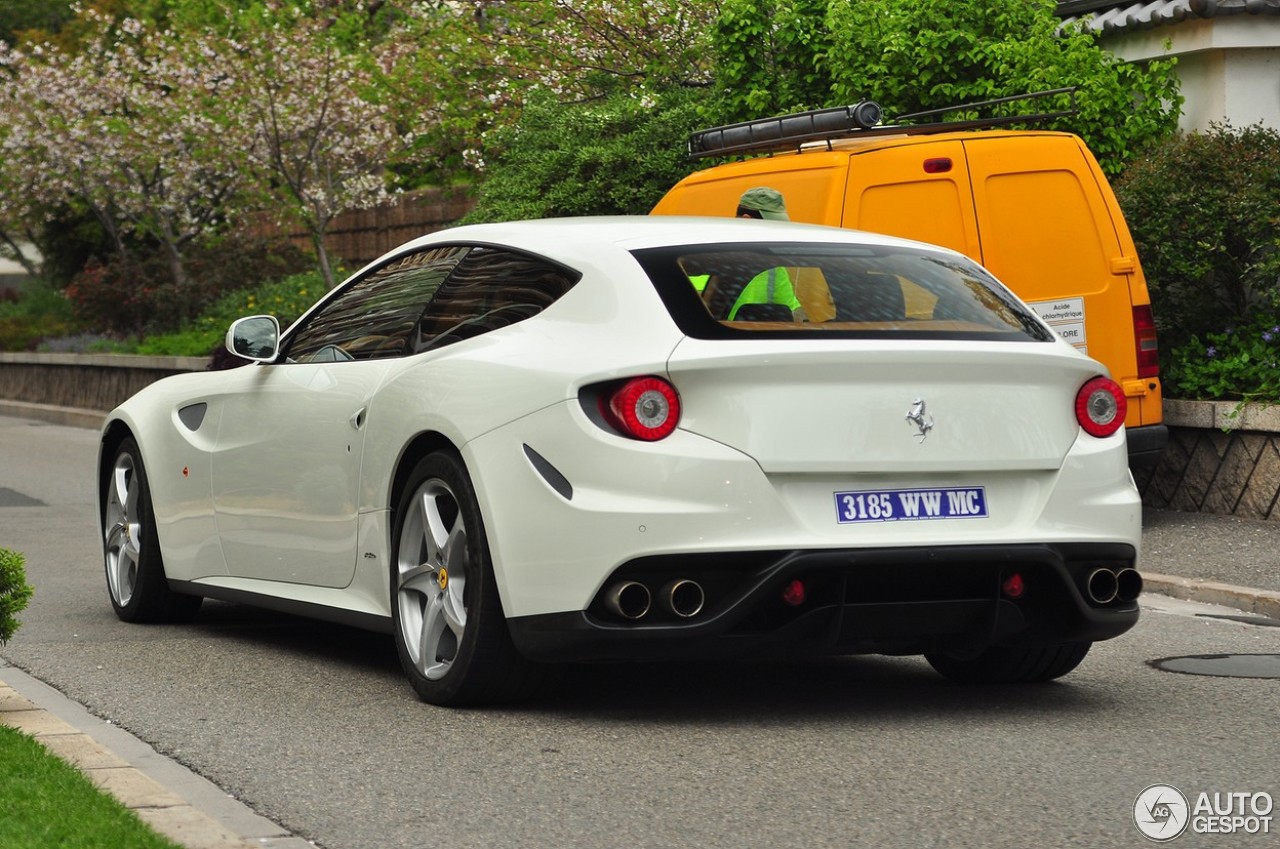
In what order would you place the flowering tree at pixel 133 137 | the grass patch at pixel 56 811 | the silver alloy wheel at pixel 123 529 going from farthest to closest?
the flowering tree at pixel 133 137 → the silver alloy wheel at pixel 123 529 → the grass patch at pixel 56 811

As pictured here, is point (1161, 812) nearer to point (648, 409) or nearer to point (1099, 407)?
point (1099, 407)

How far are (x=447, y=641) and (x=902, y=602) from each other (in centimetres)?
143

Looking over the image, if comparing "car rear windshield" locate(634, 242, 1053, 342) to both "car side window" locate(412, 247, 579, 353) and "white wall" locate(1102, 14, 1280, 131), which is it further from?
"white wall" locate(1102, 14, 1280, 131)

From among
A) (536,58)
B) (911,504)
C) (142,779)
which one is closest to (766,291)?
(911,504)

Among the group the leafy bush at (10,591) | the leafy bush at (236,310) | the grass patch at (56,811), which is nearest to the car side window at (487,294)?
the leafy bush at (10,591)

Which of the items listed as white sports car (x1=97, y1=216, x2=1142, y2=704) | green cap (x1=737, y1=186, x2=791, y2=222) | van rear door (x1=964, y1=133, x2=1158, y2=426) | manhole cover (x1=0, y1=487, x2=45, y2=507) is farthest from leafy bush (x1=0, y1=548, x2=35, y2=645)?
manhole cover (x1=0, y1=487, x2=45, y2=507)

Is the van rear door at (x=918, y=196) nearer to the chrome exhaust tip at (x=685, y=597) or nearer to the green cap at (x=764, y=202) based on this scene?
the green cap at (x=764, y=202)

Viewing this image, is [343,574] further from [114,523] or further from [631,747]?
[114,523]

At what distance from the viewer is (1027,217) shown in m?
11.6

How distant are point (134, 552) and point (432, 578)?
266cm

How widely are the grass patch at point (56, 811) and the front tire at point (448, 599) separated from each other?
4.22 ft

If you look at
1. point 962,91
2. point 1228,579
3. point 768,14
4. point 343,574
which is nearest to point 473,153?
point 768,14

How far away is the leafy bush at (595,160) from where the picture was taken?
19.3m

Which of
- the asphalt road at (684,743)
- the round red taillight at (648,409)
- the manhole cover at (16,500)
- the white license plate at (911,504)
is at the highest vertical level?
the round red taillight at (648,409)
